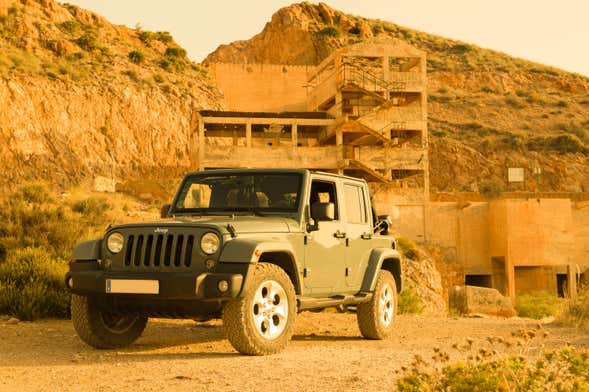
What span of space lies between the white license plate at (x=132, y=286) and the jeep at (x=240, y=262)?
0.01m

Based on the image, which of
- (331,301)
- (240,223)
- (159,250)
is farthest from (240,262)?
(331,301)

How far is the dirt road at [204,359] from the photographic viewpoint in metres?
6.85

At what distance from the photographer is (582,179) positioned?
68.9 metres

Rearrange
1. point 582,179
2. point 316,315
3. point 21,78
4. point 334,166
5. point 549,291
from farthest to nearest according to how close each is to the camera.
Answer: point 582,179, point 21,78, point 334,166, point 549,291, point 316,315

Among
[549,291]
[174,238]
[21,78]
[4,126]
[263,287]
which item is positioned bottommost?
[549,291]

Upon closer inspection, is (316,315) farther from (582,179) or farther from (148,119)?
(582,179)

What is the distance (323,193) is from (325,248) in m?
0.86

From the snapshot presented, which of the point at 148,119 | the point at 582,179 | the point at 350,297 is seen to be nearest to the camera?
the point at 350,297

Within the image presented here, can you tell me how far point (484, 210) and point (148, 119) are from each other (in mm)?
27068

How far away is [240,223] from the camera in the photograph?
8531mm

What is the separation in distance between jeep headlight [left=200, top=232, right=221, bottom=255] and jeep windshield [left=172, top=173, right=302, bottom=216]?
1189mm

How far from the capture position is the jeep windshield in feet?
31.1

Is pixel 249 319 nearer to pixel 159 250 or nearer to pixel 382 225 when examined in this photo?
pixel 159 250

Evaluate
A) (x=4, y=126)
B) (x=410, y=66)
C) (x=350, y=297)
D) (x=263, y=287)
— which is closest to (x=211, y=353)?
(x=263, y=287)
